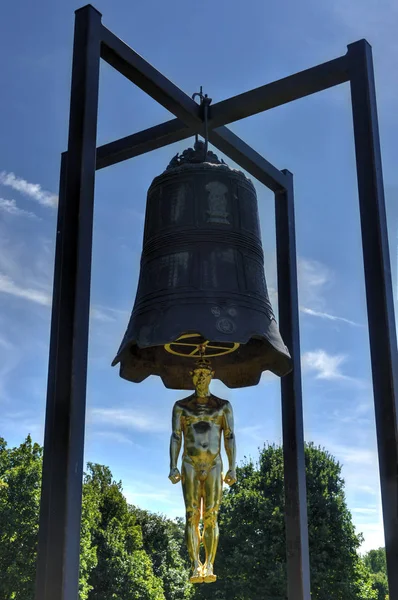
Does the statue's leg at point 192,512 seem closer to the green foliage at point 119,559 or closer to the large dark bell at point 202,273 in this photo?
the large dark bell at point 202,273

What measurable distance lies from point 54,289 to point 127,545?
3745cm

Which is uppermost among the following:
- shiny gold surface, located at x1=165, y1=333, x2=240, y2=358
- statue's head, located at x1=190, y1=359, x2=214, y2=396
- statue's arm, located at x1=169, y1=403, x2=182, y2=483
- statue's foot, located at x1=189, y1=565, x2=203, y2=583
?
shiny gold surface, located at x1=165, y1=333, x2=240, y2=358

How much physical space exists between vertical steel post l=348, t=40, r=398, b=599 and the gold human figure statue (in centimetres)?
169

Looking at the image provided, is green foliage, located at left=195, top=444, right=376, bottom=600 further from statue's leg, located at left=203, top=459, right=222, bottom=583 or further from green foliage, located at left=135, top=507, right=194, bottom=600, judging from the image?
statue's leg, located at left=203, top=459, right=222, bottom=583

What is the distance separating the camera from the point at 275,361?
7.15 m

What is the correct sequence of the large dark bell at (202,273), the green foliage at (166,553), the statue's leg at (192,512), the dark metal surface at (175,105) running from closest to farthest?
the large dark bell at (202,273)
the dark metal surface at (175,105)
the statue's leg at (192,512)
the green foliage at (166,553)

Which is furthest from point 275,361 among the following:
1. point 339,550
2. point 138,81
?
point 339,550

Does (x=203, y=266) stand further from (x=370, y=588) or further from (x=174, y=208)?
(x=370, y=588)

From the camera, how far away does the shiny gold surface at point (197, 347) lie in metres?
6.95

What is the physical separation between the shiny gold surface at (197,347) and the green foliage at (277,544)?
1015 inches

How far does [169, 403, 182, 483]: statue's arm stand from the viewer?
6.58m

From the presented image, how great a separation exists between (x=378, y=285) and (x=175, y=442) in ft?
7.48

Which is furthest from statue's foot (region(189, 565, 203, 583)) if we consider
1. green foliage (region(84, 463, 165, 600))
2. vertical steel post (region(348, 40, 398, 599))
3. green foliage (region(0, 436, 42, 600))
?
green foliage (region(84, 463, 165, 600))

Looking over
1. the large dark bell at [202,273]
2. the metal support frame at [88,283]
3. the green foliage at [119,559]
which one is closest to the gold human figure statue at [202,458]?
the large dark bell at [202,273]
